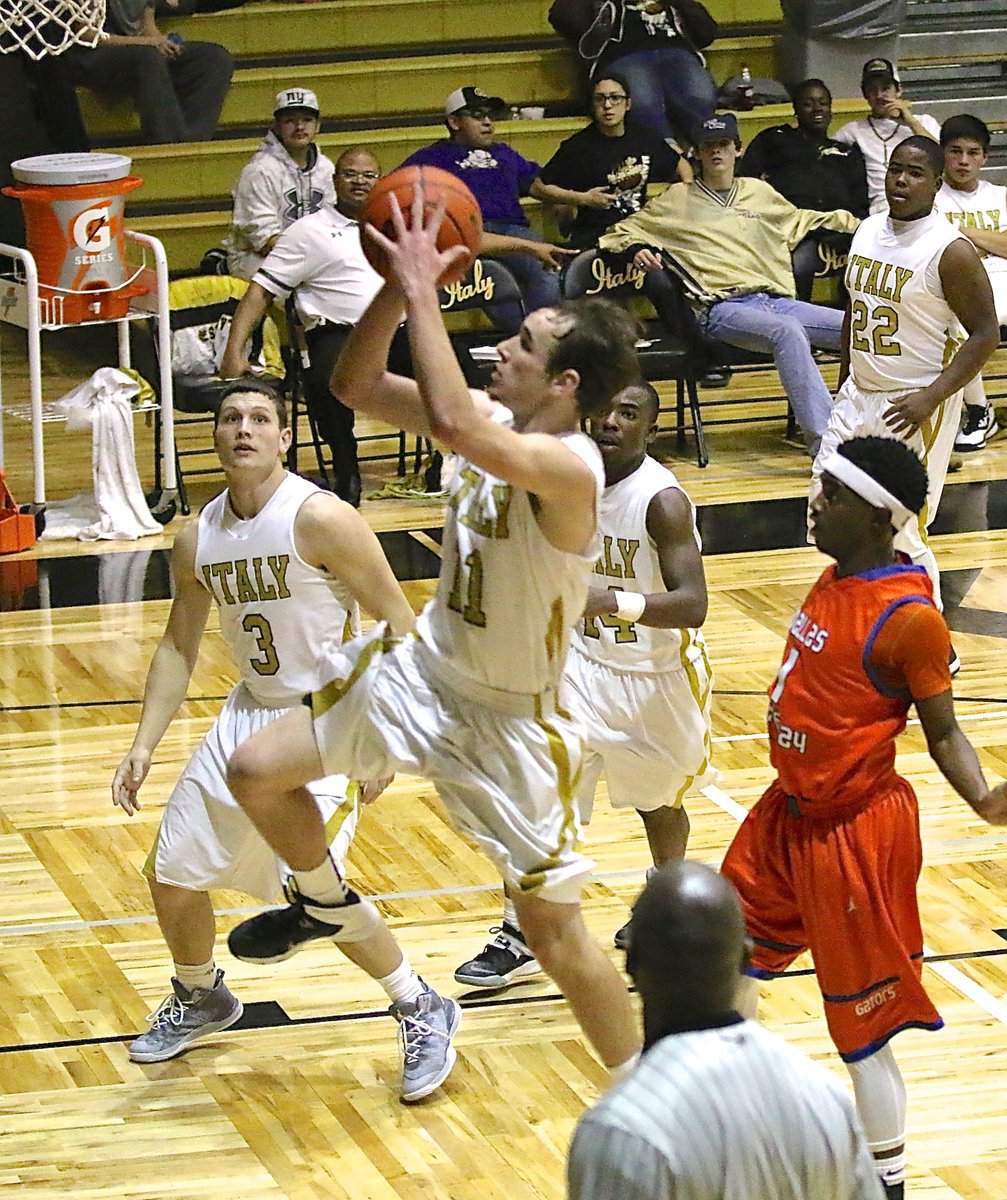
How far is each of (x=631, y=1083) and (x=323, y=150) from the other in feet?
33.2

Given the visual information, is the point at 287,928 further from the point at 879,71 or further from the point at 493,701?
the point at 879,71

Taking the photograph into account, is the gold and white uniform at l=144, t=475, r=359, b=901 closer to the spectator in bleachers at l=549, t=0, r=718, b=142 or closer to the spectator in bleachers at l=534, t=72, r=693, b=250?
the spectator in bleachers at l=534, t=72, r=693, b=250

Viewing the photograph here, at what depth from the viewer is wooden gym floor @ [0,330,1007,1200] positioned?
4059 mm

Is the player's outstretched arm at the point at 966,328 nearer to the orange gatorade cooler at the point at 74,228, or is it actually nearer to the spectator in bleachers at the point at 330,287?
the spectator in bleachers at the point at 330,287

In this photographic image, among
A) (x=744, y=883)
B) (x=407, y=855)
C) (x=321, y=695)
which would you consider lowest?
(x=407, y=855)

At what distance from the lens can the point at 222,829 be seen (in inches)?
172

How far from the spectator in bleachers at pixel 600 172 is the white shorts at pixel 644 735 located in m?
5.84

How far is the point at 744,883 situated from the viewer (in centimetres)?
369

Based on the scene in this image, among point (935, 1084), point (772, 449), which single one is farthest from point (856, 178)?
point (935, 1084)

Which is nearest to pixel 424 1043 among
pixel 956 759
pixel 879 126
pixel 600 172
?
pixel 956 759

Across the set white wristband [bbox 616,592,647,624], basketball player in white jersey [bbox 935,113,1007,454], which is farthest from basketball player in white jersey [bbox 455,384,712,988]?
basketball player in white jersey [bbox 935,113,1007,454]

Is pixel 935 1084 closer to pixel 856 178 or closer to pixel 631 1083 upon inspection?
pixel 631 1083

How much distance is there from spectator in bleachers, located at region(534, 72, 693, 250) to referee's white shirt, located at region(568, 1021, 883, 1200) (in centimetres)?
849

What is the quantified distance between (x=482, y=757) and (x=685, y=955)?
168cm
